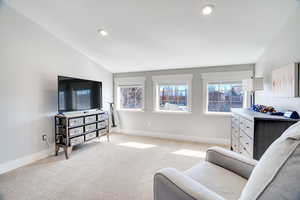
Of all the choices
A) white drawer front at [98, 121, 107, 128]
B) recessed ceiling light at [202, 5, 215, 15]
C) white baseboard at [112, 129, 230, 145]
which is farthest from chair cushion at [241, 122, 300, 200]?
white drawer front at [98, 121, 107, 128]

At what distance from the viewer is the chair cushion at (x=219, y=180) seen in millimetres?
1044

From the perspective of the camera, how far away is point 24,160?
8.28ft

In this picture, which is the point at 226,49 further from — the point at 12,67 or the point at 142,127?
the point at 12,67

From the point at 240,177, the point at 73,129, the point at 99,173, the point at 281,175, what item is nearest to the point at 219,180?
the point at 240,177

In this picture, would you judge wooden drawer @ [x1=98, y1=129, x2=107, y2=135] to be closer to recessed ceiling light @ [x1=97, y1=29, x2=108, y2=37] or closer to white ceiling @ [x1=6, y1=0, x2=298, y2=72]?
white ceiling @ [x1=6, y1=0, x2=298, y2=72]

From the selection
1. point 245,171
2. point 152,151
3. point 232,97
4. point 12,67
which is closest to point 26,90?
point 12,67

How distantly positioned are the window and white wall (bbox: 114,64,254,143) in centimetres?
16

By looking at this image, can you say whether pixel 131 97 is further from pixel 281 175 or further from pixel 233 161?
pixel 281 175

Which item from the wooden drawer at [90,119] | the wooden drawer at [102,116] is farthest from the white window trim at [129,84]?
the wooden drawer at [90,119]

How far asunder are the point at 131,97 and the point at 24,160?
2.92 meters

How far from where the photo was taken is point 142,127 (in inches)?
174

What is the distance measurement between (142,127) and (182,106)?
1.38 m

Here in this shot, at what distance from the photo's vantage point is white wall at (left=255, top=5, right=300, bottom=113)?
1.73 m

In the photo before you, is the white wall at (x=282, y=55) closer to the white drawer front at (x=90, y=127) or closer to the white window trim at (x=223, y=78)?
the white window trim at (x=223, y=78)
